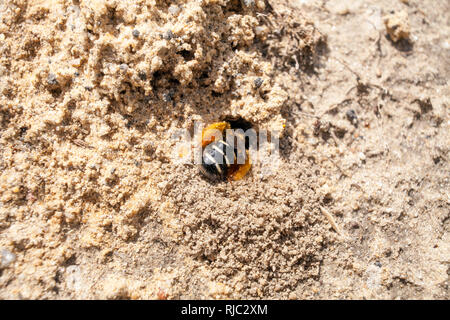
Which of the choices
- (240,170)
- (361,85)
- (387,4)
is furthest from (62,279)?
(387,4)

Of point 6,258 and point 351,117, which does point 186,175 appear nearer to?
point 6,258

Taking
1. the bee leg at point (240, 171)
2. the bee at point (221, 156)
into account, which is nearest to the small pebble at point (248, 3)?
the bee at point (221, 156)

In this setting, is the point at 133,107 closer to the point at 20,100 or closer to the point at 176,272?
the point at 20,100

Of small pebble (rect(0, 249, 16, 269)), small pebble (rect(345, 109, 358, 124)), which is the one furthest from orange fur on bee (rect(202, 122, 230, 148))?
small pebble (rect(0, 249, 16, 269))

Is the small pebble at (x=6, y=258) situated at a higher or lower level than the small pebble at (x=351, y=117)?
lower

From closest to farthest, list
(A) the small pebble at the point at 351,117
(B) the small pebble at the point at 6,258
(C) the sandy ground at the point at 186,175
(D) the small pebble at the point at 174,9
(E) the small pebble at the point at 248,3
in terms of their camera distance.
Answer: (B) the small pebble at the point at 6,258
(C) the sandy ground at the point at 186,175
(D) the small pebble at the point at 174,9
(E) the small pebble at the point at 248,3
(A) the small pebble at the point at 351,117

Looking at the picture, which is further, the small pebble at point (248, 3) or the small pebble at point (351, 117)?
the small pebble at point (351, 117)

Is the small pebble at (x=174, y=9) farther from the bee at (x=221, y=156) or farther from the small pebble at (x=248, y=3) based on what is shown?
the bee at (x=221, y=156)

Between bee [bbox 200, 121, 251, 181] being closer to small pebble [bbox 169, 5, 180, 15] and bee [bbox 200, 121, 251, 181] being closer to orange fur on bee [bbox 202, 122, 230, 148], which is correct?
orange fur on bee [bbox 202, 122, 230, 148]
